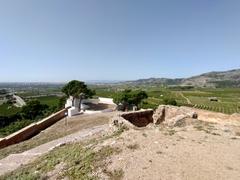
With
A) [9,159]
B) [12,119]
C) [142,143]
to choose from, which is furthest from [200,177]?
[12,119]

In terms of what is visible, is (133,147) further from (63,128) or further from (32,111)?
(32,111)

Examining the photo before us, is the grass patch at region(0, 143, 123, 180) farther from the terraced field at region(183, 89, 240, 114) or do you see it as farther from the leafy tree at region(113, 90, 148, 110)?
the terraced field at region(183, 89, 240, 114)

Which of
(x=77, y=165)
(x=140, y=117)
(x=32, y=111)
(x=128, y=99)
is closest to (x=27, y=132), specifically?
(x=140, y=117)

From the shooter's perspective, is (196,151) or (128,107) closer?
(196,151)

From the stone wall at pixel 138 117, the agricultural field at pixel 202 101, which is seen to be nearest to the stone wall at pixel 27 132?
the stone wall at pixel 138 117

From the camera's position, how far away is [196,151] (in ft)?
25.8

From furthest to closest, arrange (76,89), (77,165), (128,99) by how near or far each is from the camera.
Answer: (128,99) < (76,89) < (77,165)

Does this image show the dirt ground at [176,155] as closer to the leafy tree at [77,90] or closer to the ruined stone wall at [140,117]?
the ruined stone wall at [140,117]

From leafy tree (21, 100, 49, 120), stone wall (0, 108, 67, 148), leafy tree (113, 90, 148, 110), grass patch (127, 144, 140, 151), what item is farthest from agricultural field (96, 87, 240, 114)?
grass patch (127, 144, 140, 151)

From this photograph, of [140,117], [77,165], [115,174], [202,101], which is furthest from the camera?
[202,101]

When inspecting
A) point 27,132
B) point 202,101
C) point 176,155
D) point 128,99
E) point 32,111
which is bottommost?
point 202,101

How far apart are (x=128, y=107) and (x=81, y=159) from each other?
28.6m

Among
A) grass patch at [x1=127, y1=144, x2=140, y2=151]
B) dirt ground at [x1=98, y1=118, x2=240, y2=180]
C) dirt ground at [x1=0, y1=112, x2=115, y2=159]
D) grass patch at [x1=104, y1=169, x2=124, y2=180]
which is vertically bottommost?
dirt ground at [x1=0, y1=112, x2=115, y2=159]

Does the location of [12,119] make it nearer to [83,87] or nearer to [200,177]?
[83,87]
